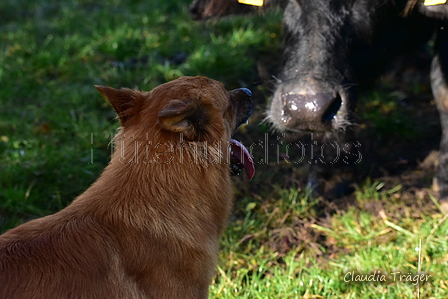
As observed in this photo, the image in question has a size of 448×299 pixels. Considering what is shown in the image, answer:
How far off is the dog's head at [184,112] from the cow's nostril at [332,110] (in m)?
1.11

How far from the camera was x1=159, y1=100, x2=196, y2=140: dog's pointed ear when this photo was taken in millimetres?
2096

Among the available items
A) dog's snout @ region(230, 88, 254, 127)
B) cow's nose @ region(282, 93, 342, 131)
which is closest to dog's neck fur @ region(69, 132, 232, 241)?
dog's snout @ region(230, 88, 254, 127)

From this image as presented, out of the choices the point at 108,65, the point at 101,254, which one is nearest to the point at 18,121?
the point at 108,65

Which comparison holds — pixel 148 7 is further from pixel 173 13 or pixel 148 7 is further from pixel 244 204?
pixel 244 204

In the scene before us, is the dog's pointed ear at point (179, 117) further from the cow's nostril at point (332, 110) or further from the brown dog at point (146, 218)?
the cow's nostril at point (332, 110)

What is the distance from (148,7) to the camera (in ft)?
22.5

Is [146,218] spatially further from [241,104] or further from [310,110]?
[310,110]

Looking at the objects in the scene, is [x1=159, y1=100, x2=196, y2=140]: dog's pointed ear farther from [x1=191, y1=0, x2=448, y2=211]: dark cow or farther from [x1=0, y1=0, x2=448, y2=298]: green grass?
[x1=191, y1=0, x2=448, y2=211]: dark cow

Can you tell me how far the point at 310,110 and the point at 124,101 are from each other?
56.3 inches

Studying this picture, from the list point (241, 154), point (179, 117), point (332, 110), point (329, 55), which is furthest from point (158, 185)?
point (329, 55)

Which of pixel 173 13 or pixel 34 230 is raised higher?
pixel 34 230

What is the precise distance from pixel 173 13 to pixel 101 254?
16.0 ft

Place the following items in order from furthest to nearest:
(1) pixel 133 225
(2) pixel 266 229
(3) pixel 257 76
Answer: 1. (3) pixel 257 76
2. (2) pixel 266 229
3. (1) pixel 133 225

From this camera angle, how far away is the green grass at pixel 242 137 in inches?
127
